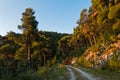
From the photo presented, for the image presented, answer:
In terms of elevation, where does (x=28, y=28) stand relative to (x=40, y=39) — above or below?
above

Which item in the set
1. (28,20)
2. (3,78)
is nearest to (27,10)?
(28,20)

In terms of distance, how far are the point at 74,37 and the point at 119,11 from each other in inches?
2031

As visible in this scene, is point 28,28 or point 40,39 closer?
point 28,28

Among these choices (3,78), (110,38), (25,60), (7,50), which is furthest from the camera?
(25,60)

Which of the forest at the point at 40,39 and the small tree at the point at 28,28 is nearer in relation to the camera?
the forest at the point at 40,39

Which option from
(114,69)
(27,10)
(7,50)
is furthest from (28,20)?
(114,69)

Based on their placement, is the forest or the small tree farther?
the small tree

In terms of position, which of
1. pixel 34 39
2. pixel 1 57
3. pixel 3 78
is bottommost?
pixel 3 78

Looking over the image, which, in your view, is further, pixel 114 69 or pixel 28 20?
pixel 28 20

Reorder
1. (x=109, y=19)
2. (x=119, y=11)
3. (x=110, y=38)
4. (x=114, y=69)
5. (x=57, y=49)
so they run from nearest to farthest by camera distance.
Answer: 1. (x=114, y=69)
2. (x=119, y=11)
3. (x=109, y=19)
4. (x=110, y=38)
5. (x=57, y=49)

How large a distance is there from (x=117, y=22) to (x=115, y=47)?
3504 millimetres

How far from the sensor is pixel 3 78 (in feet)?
65.6

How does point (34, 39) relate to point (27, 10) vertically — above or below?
below

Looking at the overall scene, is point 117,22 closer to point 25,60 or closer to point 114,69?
point 114,69
